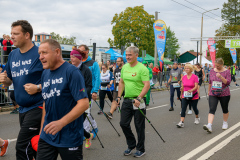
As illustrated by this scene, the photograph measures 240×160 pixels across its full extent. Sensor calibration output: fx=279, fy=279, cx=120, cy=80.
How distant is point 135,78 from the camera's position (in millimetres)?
4941

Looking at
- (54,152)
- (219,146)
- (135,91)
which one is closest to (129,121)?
(135,91)

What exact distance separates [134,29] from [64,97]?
146ft

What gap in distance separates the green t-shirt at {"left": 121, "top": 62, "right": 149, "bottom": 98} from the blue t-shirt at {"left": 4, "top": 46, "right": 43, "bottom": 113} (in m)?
1.94

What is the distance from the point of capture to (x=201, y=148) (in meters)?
5.59

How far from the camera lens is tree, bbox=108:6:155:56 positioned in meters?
46.2

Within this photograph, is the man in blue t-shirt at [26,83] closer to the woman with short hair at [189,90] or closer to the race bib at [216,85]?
the race bib at [216,85]

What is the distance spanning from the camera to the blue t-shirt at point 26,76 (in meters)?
3.37

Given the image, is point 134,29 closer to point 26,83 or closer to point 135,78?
point 135,78

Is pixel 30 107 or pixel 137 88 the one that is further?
pixel 137 88

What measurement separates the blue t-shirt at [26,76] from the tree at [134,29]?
42958 mm

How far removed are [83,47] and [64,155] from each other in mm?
3051

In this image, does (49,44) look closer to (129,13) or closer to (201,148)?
(201,148)

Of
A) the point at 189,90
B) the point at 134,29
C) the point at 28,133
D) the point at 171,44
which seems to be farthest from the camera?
the point at 171,44

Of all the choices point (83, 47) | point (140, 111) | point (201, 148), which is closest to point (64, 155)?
point (140, 111)
